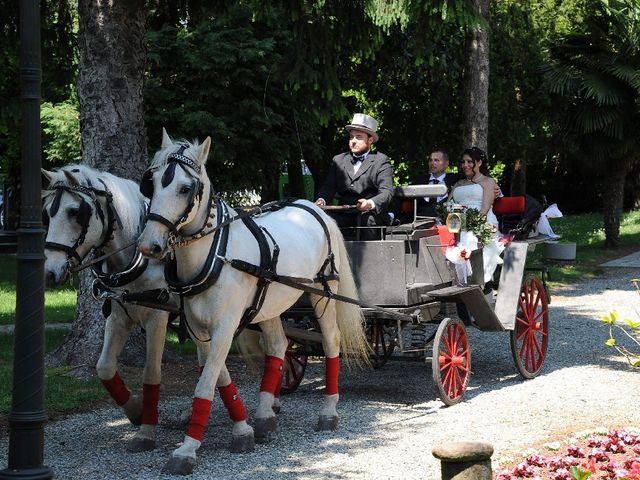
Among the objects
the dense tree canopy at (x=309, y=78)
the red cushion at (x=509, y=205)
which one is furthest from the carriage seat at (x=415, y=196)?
the dense tree canopy at (x=309, y=78)

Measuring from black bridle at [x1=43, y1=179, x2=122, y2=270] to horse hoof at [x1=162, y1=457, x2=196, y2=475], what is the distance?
4.63ft

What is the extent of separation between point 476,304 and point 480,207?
110 centimetres

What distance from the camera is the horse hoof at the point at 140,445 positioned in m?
7.05

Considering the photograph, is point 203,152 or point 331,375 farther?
point 331,375

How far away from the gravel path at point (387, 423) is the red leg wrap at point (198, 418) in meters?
0.24

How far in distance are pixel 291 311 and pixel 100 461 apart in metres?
2.46

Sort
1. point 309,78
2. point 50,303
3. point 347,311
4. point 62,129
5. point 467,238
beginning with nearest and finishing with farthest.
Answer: point 347,311 → point 467,238 → point 309,78 → point 50,303 → point 62,129

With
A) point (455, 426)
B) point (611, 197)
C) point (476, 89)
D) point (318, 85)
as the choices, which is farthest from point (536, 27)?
point (455, 426)

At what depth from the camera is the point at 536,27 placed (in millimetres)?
23875

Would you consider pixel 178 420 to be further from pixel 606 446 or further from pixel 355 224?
pixel 606 446

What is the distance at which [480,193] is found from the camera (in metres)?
9.84

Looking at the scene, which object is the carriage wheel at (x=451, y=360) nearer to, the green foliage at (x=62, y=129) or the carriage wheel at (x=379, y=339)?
the carriage wheel at (x=379, y=339)

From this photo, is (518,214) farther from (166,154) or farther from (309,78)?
(166,154)

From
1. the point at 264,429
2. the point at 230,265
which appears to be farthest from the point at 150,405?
the point at 230,265
